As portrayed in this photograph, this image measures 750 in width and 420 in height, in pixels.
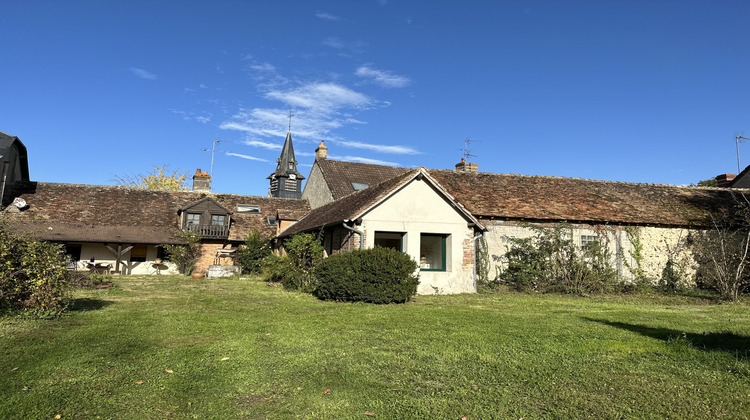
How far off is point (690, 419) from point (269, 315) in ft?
25.3

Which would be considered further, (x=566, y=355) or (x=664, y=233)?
(x=664, y=233)

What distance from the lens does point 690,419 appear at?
4.02 metres

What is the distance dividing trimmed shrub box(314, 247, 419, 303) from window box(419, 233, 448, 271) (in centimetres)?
291

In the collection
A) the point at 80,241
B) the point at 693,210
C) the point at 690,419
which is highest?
the point at 693,210

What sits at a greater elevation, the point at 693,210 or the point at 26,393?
the point at 693,210

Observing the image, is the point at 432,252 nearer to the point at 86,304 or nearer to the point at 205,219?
the point at 86,304

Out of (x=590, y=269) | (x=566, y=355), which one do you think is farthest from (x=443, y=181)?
(x=566, y=355)

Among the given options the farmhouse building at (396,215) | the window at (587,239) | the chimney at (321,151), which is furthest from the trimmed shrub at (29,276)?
the chimney at (321,151)

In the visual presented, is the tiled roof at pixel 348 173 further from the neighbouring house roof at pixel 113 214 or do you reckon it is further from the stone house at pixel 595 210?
the stone house at pixel 595 210

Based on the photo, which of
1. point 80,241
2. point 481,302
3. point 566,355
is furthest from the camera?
point 80,241

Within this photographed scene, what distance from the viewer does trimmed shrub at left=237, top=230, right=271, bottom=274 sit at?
966 inches

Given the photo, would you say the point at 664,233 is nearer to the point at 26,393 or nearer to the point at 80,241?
the point at 26,393

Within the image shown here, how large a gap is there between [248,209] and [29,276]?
21750 millimetres

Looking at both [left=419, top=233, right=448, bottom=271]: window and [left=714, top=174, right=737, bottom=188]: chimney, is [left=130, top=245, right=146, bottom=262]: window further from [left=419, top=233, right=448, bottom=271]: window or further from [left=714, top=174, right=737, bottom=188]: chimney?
[left=714, top=174, right=737, bottom=188]: chimney
